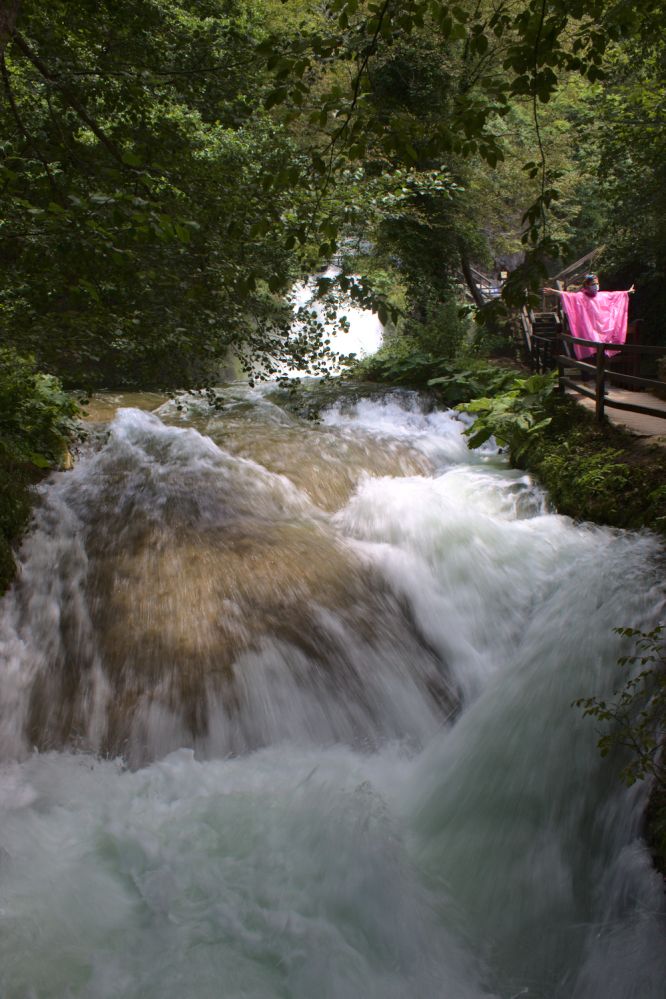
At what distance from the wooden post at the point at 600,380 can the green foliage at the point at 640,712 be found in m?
4.47

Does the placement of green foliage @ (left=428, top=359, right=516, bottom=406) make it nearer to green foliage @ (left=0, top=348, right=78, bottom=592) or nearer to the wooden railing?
the wooden railing

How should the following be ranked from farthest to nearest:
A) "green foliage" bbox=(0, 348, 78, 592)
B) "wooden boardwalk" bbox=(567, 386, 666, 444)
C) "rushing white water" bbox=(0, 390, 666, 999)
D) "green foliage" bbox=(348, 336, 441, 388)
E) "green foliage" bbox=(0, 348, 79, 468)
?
"green foliage" bbox=(348, 336, 441, 388)
"wooden boardwalk" bbox=(567, 386, 666, 444)
"green foliage" bbox=(0, 348, 79, 468)
"green foliage" bbox=(0, 348, 78, 592)
"rushing white water" bbox=(0, 390, 666, 999)

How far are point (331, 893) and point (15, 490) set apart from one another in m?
4.69

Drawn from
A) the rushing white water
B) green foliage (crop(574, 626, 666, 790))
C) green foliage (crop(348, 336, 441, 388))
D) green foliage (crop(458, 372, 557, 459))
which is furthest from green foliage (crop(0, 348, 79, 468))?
green foliage (crop(348, 336, 441, 388))

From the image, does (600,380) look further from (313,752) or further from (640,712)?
(313,752)

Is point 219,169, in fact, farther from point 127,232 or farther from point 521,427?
point 521,427

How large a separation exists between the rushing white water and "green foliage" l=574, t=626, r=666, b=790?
0.17 meters

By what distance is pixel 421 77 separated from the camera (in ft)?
47.2

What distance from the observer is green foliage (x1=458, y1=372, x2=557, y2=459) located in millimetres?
9320

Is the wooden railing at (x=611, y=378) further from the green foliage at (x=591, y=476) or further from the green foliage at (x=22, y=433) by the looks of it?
the green foliage at (x=22, y=433)

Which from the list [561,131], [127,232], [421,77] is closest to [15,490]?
[127,232]

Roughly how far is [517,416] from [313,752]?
643 cm

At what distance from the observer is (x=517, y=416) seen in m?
9.55

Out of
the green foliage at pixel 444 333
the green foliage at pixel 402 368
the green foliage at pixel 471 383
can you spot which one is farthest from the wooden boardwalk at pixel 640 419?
the green foliage at pixel 444 333
